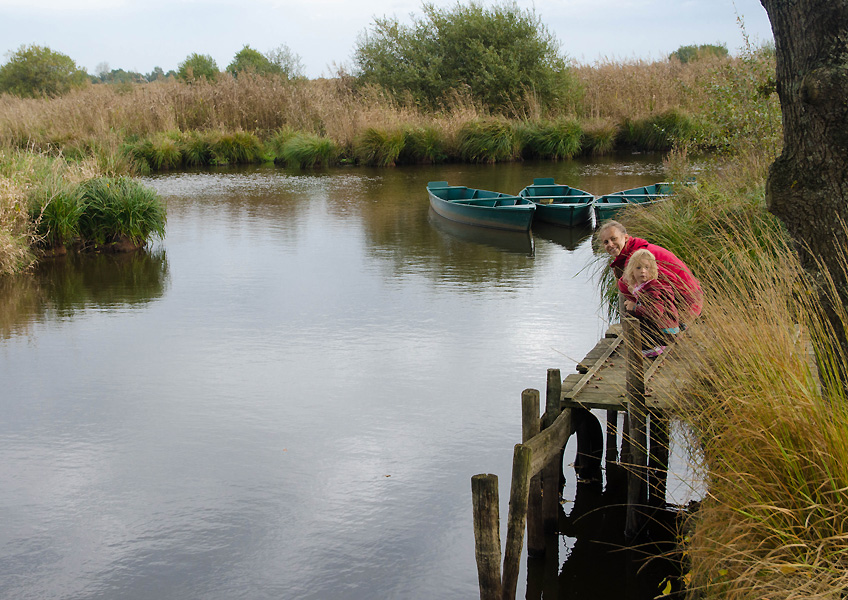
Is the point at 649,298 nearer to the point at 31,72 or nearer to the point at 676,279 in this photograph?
the point at 676,279

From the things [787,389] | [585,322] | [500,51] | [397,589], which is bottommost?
[397,589]

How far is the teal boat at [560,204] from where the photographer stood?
1547 centimetres

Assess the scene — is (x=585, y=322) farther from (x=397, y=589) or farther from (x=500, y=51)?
(x=500, y=51)

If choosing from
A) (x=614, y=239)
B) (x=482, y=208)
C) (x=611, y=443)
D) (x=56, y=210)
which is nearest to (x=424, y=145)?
(x=482, y=208)

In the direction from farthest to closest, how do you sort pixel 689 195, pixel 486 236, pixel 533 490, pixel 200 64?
pixel 200 64 → pixel 486 236 → pixel 689 195 → pixel 533 490

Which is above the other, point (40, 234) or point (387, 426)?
point (40, 234)

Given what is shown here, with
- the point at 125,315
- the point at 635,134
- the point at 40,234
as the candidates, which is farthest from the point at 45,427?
the point at 635,134

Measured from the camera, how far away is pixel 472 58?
102 feet

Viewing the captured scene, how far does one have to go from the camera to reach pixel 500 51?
31016 mm

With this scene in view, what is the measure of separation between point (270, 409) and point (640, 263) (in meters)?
3.54

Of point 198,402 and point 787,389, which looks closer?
point 787,389

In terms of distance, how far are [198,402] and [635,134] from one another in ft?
74.7

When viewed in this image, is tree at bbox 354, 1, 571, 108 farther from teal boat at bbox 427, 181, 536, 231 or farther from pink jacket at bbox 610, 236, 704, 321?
pink jacket at bbox 610, 236, 704, 321

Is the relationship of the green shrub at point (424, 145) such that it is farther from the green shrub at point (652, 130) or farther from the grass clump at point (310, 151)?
the green shrub at point (652, 130)
